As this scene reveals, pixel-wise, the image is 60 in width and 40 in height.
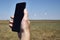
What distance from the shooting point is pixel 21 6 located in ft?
6.26

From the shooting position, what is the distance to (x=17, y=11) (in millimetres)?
1917

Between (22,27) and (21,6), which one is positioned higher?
(21,6)

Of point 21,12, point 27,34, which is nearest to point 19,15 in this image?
point 21,12

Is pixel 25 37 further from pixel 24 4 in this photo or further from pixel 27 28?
pixel 24 4

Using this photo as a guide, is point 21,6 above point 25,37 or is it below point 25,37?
above

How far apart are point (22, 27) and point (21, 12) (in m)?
0.12

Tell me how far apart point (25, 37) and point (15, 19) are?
0.59 ft

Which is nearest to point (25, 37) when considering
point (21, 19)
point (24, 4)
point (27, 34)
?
point (27, 34)

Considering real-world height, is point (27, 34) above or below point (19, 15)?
below

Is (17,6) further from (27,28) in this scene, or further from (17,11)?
(27,28)

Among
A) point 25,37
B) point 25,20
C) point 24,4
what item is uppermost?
point 24,4

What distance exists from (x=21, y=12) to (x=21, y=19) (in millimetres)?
54

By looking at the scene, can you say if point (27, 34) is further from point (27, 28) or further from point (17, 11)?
point (17, 11)

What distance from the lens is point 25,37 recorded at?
184 centimetres
